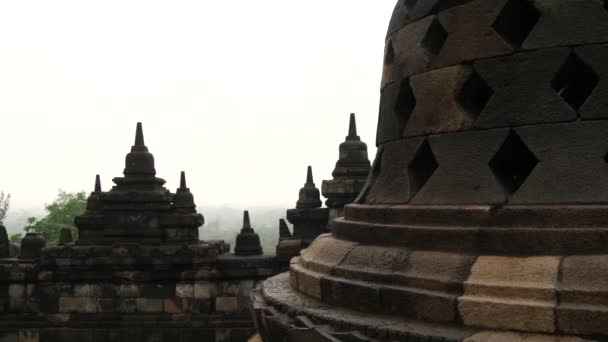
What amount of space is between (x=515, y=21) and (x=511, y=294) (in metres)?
1.49

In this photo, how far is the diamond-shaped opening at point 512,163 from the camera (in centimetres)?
336

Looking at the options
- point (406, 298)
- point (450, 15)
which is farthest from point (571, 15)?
point (406, 298)

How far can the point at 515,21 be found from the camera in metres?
3.50

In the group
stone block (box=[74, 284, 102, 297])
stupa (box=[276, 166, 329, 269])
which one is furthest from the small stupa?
stone block (box=[74, 284, 102, 297])

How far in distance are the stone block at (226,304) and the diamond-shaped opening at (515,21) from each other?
886 cm

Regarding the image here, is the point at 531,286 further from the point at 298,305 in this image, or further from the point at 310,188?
the point at 310,188

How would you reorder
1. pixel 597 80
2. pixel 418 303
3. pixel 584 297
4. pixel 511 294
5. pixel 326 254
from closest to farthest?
pixel 584 297, pixel 511 294, pixel 418 303, pixel 597 80, pixel 326 254

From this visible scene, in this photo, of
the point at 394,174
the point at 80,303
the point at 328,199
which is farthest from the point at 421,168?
the point at 80,303

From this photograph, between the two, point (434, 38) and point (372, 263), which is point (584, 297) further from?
point (434, 38)

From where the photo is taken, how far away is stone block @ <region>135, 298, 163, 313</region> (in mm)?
11641

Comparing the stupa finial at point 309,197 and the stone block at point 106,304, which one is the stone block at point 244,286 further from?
the stone block at point 106,304

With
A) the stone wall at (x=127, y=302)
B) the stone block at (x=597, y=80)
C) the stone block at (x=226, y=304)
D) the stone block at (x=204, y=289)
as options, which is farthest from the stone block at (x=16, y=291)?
the stone block at (x=597, y=80)

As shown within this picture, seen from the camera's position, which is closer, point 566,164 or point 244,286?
point 566,164

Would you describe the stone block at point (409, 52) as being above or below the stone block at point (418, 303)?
Answer: above
